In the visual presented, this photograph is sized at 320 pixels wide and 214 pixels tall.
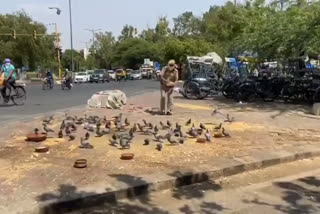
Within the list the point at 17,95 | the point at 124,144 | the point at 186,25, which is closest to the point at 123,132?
the point at 124,144

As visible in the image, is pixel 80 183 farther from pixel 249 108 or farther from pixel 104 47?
pixel 104 47

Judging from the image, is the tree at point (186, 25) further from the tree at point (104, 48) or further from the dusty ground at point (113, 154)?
the dusty ground at point (113, 154)

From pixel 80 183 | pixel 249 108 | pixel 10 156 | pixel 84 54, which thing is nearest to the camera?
pixel 80 183

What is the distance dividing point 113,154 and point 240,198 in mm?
2421

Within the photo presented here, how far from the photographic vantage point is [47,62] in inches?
3081

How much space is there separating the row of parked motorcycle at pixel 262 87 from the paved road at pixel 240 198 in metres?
10.3

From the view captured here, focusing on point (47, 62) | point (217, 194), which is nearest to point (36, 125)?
point (217, 194)

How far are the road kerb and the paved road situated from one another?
0.08 metres

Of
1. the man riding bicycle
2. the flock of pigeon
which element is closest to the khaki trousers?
the flock of pigeon

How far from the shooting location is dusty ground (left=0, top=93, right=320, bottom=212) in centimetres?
591

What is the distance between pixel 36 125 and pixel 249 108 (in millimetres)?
Result: 7864

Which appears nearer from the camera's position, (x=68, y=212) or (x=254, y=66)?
(x=68, y=212)

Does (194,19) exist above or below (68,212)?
above

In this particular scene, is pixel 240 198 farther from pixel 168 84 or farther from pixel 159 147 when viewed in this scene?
pixel 168 84
